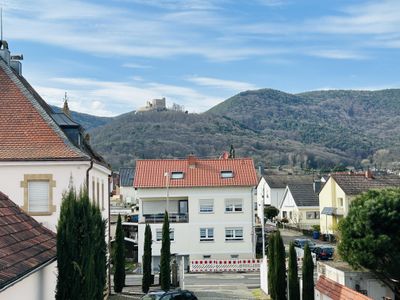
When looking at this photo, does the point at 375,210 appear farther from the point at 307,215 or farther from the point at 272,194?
the point at 272,194

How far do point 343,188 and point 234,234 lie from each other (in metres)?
17.7

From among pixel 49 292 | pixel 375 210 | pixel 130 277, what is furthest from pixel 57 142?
pixel 130 277

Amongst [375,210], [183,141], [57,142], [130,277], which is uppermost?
[183,141]

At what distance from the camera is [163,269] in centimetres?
3578

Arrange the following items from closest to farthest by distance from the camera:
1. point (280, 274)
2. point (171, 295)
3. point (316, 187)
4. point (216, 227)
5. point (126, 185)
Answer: point (171, 295) → point (280, 274) → point (216, 227) → point (316, 187) → point (126, 185)

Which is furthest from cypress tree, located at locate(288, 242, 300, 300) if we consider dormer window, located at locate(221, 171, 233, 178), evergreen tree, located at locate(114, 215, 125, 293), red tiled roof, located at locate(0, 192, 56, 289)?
dormer window, located at locate(221, 171, 233, 178)

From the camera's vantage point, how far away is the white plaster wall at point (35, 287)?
1287cm

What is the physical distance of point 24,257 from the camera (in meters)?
14.2

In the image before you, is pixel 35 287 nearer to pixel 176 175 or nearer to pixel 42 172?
pixel 42 172

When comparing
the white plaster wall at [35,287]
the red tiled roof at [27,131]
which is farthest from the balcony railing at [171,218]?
the white plaster wall at [35,287]

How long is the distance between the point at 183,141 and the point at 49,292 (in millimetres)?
175713

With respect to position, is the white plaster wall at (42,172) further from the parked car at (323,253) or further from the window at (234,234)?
the parked car at (323,253)

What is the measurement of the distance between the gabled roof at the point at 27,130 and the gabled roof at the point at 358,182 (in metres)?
46.0

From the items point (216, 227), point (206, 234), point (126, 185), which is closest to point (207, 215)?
point (216, 227)
